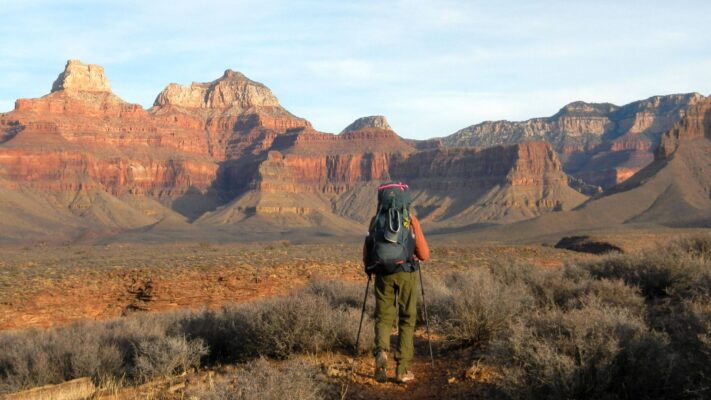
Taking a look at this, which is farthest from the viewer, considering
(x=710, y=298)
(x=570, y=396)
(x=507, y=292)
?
(x=507, y=292)

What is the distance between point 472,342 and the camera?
928 centimetres

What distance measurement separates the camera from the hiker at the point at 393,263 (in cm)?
778

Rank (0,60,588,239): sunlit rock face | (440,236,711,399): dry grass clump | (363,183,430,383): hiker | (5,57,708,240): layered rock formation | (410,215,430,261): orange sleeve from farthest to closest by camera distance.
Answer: (0,60,588,239): sunlit rock face < (5,57,708,240): layered rock formation < (410,215,430,261): orange sleeve < (363,183,430,383): hiker < (440,236,711,399): dry grass clump

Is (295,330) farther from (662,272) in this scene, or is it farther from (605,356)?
(662,272)

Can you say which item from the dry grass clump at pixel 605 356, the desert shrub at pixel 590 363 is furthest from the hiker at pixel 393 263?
the desert shrub at pixel 590 363

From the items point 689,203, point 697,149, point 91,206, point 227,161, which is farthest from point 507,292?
point 227,161

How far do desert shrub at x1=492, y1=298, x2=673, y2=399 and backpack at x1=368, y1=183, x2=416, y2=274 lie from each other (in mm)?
1691

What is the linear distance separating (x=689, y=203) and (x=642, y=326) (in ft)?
291

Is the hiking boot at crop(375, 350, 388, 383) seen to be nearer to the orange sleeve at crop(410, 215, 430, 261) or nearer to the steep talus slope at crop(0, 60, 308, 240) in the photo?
the orange sleeve at crop(410, 215, 430, 261)

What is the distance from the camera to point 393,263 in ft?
25.5

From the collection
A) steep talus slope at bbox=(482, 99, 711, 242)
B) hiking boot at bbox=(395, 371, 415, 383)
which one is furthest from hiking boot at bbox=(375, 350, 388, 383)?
steep talus slope at bbox=(482, 99, 711, 242)

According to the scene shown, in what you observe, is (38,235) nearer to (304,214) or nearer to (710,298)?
Answer: (304,214)

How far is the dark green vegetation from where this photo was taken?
6.04 metres

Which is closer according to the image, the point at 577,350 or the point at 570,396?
the point at 570,396
